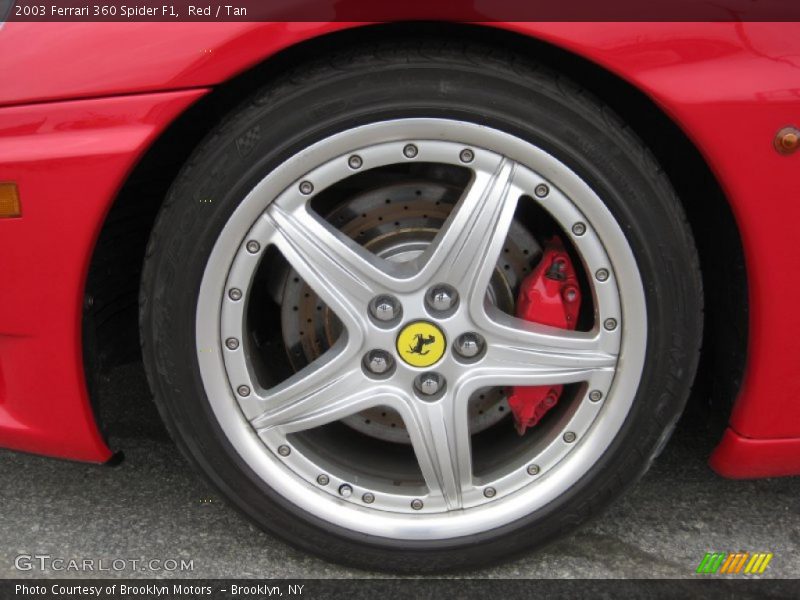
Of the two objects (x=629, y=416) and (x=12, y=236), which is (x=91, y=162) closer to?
(x=12, y=236)

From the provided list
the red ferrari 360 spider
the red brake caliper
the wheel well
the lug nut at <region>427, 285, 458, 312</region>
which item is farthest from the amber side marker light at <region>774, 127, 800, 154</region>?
the lug nut at <region>427, 285, 458, 312</region>

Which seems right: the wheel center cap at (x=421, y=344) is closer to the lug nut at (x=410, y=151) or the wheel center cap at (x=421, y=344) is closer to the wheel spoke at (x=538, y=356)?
the wheel spoke at (x=538, y=356)

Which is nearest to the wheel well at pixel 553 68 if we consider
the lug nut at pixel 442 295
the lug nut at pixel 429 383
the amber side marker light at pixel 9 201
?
the amber side marker light at pixel 9 201

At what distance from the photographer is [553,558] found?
1.83 meters

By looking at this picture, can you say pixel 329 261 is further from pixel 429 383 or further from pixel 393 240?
pixel 429 383

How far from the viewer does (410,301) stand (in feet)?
5.27

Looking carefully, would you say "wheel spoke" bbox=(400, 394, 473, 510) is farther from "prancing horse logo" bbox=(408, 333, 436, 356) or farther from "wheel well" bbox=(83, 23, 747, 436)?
"wheel well" bbox=(83, 23, 747, 436)

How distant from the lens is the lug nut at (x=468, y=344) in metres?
1.63

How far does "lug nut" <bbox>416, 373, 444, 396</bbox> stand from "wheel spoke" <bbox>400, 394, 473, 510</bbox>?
0.02 meters

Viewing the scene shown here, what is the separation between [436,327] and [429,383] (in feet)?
0.37

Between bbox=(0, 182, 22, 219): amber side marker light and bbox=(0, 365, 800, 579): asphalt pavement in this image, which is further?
bbox=(0, 365, 800, 579): asphalt pavement

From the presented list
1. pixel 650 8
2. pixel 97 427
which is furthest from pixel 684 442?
pixel 97 427

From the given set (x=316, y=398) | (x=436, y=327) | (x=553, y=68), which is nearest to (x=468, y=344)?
(x=436, y=327)

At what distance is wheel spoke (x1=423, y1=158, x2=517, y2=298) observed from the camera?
1.55m
